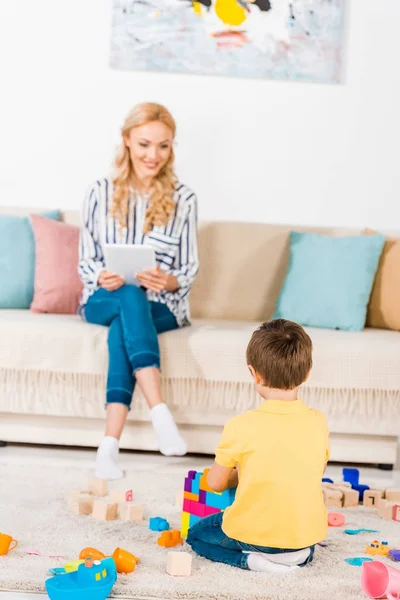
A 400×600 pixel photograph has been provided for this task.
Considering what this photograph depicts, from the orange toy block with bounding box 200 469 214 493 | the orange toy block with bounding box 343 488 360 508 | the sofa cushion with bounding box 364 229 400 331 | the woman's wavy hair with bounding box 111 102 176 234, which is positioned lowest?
the orange toy block with bounding box 343 488 360 508

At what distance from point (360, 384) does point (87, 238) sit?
1007 millimetres

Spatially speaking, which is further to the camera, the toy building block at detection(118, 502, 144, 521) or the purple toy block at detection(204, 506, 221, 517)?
the toy building block at detection(118, 502, 144, 521)

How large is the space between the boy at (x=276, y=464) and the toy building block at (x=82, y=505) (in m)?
0.45

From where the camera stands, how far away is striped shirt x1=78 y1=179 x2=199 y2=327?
281 cm

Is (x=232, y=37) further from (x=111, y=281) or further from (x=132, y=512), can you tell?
(x=132, y=512)

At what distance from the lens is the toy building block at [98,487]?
215 cm

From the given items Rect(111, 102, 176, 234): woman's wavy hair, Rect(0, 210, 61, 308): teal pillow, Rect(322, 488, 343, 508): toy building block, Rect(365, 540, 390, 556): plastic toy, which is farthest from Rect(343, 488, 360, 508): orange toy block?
Rect(0, 210, 61, 308): teal pillow

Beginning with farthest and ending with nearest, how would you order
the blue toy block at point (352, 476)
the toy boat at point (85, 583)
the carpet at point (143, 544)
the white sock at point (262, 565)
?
the blue toy block at point (352, 476), the white sock at point (262, 565), the carpet at point (143, 544), the toy boat at point (85, 583)

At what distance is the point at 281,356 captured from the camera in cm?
162

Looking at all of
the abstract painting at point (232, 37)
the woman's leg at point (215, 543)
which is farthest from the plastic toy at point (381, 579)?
the abstract painting at point (232, 37)

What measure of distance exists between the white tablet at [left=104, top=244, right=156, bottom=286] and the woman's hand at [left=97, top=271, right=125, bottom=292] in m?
0.02

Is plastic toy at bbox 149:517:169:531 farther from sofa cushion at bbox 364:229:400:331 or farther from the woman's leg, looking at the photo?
sofa cushion at bbox 364:229:400:331

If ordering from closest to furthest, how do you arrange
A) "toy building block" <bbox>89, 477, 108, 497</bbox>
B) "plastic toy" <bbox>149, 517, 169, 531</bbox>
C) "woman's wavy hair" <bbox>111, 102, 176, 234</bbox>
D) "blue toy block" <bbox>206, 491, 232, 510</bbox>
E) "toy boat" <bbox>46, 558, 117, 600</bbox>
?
1. "toy boat" <bbox>46, 558, 117, 600</bbox>
2. "blue toy block" <bbox>206, 491, 232, 510</bbox>
3. "plastic toy" <bbox>149, 517, 169, 531</bbox>
4. "toy building block" <bbox>89, 477, 108, 497</bbox>
5. "woman's wavy hair" <bbox>111, 102, 176, 234</bbox>

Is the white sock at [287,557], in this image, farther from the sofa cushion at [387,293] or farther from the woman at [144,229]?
the sofa cushion at [387,293]
